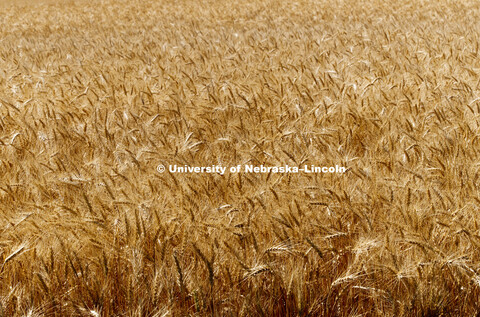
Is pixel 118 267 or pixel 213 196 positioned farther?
pixel 213 196

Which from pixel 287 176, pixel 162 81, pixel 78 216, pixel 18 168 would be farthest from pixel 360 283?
pixel 162 81

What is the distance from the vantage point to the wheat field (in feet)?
4.84

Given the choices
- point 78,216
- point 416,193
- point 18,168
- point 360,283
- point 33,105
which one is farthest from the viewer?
point 33,105

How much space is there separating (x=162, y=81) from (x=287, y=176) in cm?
242

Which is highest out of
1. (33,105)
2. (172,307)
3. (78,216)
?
(33,105)

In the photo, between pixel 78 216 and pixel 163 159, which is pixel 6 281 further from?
pixel 163 159

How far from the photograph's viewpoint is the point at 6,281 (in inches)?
61.4

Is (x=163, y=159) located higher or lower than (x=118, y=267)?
higher

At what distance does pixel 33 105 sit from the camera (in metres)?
3.53

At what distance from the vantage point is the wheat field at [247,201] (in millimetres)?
1476

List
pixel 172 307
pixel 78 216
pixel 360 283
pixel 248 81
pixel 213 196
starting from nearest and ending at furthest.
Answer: pixel 172 307
pixel 360 283
pixel 78 216
pixel 213 196
pixel 248 81

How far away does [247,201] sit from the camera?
1889mm

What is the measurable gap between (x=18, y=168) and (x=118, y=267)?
0.96 m

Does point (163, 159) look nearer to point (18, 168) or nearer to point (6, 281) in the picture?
point (18, 168)
